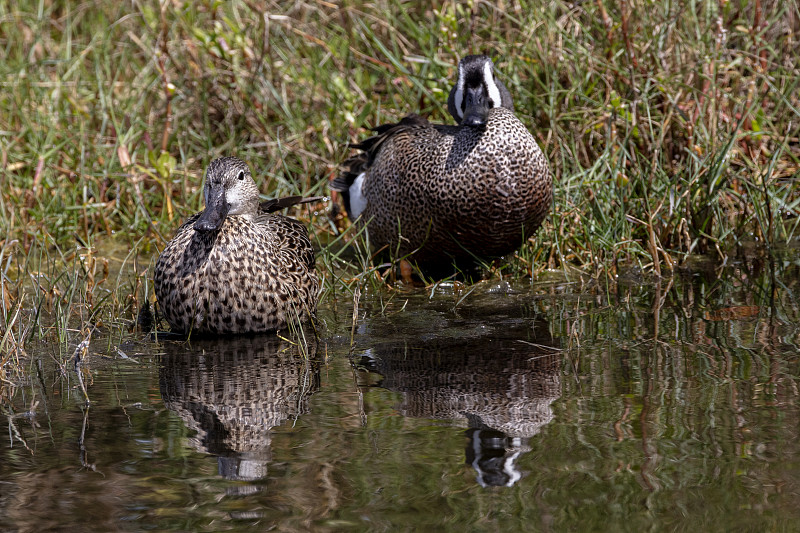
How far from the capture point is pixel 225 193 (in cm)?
421

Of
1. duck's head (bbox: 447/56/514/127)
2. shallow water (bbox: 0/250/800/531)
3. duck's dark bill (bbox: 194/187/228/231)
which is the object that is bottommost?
shallow water (bbox: 0/250/800/531)

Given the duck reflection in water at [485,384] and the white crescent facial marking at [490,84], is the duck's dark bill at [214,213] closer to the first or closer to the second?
the duck reflection in water at [485,384]

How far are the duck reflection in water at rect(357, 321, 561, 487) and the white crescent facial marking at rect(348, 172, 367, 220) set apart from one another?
1578 mm

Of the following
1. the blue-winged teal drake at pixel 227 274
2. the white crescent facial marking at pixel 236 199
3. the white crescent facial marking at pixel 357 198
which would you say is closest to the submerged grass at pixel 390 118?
the white crescent facial marking at pixel 357 198

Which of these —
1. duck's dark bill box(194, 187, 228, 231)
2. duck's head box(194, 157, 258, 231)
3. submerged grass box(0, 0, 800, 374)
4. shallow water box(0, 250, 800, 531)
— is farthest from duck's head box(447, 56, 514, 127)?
duck's dark bill box(194, 187, 228, 231)

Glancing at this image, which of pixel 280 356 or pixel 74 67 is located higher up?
pixel 74 67

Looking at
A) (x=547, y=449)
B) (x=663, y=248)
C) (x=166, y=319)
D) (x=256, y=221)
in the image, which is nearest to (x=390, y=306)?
(x=256, y=221)

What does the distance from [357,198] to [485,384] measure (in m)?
2.37

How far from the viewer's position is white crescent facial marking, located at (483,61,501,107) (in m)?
4.98

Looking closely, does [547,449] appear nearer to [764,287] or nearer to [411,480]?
[411,480]

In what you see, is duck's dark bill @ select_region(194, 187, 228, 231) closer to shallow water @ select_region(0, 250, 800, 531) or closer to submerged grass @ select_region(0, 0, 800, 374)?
shallow water @ select_region(0, 250, 800, 531)

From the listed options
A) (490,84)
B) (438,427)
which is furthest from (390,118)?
(438,427)

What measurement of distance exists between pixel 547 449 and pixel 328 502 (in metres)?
0.62

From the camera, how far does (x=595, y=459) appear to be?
2.67 m
